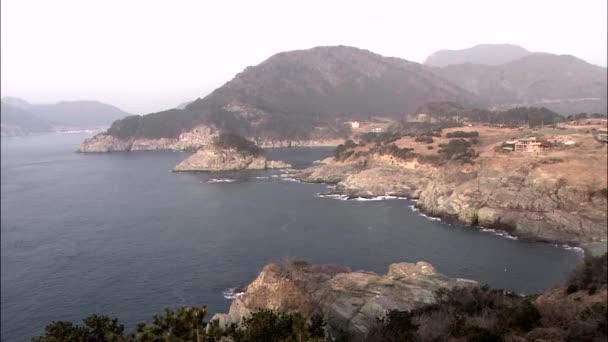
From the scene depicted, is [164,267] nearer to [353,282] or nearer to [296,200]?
[353,282]

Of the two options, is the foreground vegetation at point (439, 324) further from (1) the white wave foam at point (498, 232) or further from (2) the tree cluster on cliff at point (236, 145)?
(2) the tree cluster on cliff at point (236, 145)

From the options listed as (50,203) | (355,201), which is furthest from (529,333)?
(50,203)

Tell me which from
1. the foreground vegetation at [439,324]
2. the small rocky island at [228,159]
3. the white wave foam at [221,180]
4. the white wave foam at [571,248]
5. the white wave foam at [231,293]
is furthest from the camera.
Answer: the small rocky island at [228,159]

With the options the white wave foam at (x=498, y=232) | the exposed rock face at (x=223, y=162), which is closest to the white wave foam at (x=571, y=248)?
the white wave foam at (x=498, y=232)

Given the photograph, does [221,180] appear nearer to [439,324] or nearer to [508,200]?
[508,200]

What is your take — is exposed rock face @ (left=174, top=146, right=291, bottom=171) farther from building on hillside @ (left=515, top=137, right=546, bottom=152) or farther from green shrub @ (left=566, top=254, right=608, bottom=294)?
green shrub @ (left=566, top=254, right=608, bottom=294)

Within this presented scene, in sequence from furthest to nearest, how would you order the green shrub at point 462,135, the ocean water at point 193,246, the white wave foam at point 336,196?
1. the green shrub at point 462,135
2. the white wave foam at point 336,196
3. the ocean water at point 193,246
